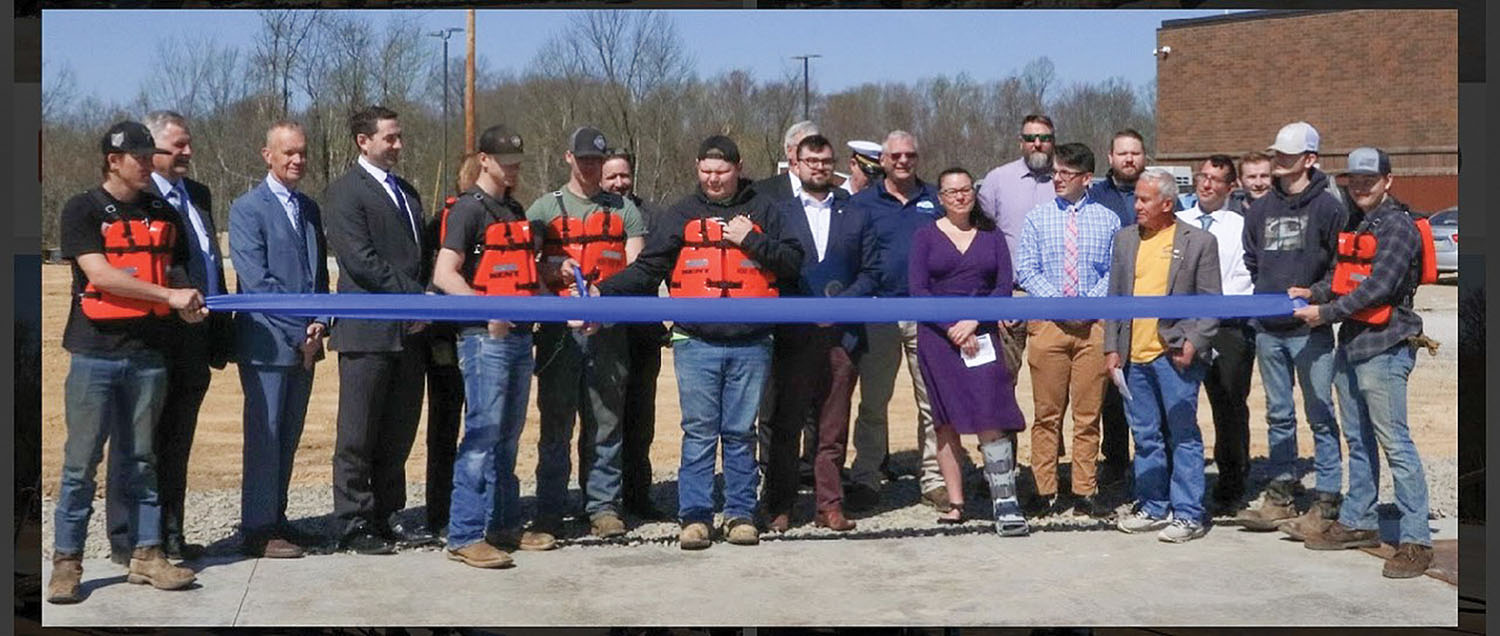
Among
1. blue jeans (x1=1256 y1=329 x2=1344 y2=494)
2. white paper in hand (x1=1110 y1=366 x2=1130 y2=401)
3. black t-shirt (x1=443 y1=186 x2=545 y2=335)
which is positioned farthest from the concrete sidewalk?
black t-shirt (x1=443 y1=186 x2=545 y2=335)

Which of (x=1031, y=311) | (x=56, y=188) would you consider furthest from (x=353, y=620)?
(x=56, y=188)

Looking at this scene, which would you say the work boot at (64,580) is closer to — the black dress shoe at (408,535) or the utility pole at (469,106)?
the black dress shoe at (408,535)

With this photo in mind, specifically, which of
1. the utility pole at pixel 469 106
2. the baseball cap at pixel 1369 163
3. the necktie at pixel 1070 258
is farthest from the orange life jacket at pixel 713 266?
the utility pole at pixel 469 106

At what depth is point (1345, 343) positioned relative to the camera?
7441 millimetres

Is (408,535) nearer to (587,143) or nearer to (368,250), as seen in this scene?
(368,250)

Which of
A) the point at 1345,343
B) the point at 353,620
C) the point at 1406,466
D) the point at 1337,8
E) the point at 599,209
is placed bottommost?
the point at 353,620

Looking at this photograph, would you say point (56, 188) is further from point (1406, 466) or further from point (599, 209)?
point (1406, 466)

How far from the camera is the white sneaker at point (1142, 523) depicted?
26.4ft

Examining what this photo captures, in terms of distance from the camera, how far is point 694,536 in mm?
7535

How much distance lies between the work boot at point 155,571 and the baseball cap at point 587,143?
2.44 metres

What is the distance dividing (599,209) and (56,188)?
3.49 m

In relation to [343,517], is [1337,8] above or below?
above

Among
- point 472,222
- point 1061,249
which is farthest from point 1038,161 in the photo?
point 472,222

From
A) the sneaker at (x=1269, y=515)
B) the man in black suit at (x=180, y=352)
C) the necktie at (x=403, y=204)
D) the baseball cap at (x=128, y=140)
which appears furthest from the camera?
the sneaker at (x=1269, y=515)
